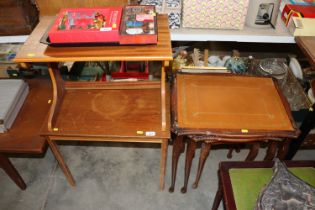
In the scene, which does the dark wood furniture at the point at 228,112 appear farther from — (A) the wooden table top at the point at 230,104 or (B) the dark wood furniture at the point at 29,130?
(B) the dark wood furniture at the point at 29,130

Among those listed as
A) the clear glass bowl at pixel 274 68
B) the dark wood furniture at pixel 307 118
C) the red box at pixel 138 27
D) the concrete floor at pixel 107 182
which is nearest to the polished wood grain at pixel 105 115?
the concrete floor at pixel 107 182

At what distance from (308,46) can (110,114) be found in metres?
1.22

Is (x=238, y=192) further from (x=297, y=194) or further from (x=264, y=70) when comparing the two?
(x=264, y=70)

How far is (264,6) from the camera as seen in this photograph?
1678 mm

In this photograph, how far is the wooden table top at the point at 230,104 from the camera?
1.49 m

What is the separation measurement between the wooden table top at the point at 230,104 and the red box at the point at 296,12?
15.9 inches

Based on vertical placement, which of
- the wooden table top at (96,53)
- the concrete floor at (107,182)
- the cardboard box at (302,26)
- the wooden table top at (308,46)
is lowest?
the concrete floor at (107,182)

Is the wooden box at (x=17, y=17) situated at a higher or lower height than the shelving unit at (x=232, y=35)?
higher

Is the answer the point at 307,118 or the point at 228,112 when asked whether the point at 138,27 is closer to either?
the point at 228,112

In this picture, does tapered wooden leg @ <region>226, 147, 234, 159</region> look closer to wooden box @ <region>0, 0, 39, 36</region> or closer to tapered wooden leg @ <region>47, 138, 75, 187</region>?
tapered wooden leg @ <region>47, 138, 75, 187</region>

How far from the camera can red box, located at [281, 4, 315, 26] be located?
1.64 metres

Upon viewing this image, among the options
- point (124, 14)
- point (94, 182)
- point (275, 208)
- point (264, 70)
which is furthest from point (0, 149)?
point (264, 70)

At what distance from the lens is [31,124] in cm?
179

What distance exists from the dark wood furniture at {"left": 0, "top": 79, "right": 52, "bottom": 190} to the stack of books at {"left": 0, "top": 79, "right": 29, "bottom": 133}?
0.03 meters
